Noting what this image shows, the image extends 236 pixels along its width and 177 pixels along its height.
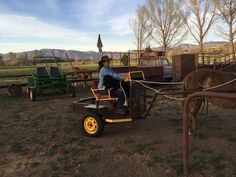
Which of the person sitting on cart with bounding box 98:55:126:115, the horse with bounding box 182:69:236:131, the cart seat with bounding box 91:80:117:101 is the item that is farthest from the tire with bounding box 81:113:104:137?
the horse with bounding box 182:69:236:131

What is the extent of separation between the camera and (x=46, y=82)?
11539 millimetres

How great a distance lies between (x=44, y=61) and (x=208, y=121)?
8294mm

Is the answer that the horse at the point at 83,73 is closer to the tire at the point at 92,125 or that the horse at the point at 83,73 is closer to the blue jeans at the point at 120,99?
the tire at the point at 92,125

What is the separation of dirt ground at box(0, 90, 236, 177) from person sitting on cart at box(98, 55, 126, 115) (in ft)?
Answer: 2.70

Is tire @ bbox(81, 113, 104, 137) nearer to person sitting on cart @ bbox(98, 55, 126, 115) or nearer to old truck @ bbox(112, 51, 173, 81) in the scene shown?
person sitting on cart @ bbox(98, 55, 126, 115)

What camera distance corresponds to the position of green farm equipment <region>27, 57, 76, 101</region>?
11.2m

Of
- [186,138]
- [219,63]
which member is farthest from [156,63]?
[186,138]

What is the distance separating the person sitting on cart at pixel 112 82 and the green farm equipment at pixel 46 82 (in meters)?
5.98

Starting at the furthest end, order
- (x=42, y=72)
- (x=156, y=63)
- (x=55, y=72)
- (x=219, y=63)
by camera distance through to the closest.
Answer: (x=156, y=63)
(x=219, y=63)
(x=55, y=72)
(x=42, y=72)

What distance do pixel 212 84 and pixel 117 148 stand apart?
261cm

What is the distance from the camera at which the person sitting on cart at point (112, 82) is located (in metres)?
5.77

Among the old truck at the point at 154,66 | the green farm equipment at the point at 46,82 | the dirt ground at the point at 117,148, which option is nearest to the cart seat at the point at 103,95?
the dirt ground at the point at 117,148

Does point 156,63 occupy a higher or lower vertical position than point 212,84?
higher

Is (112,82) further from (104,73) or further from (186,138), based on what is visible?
(186,138)
